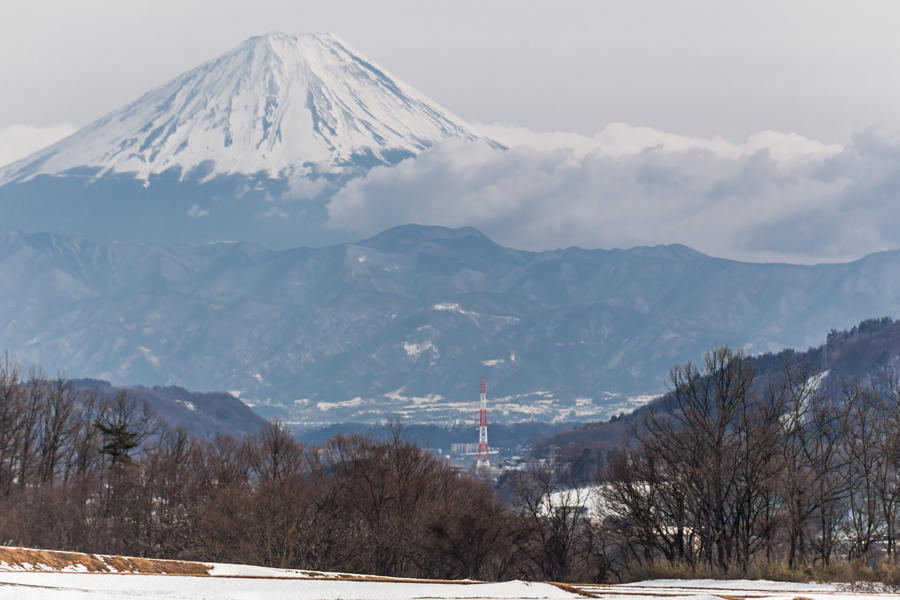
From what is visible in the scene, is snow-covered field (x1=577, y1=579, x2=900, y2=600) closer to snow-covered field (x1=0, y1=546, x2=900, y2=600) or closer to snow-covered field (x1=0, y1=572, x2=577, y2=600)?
snow-covered field (x1=0, y1=546, x2=900, y2=600)

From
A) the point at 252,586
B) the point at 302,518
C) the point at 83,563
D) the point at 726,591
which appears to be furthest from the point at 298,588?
the point at 302,518

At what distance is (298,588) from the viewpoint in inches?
1602

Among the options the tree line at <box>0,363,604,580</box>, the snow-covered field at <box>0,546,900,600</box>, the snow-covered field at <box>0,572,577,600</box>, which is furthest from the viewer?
the tree line at <box>0,363,604,580</box>

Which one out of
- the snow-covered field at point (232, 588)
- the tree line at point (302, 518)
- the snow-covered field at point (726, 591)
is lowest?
the snow-covered field at point (232, 588)

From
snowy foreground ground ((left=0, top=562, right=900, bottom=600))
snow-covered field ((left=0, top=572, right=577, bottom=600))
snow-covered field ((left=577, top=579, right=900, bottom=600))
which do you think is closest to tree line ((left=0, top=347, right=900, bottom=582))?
snow-covered field ((left=577, top=579, right=900, bottom=600))

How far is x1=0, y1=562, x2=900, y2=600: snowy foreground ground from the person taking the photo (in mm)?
36875

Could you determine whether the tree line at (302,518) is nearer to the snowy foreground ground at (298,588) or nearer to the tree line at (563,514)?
the tree line at (563,514)

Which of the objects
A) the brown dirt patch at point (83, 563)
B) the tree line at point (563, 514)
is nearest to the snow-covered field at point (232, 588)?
the brown dirt patch at point (83, 563)

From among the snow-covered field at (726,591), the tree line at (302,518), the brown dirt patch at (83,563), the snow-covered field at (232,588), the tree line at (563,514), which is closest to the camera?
the snow-covered field at (232,588)

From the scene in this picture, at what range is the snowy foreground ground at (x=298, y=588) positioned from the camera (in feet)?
121

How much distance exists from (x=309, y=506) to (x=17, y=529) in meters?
17.7

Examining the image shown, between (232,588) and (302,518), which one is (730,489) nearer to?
(302,518)

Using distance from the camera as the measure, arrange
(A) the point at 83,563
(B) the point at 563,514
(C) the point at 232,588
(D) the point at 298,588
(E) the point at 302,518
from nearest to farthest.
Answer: (C) the point at 232,588 < (D) the point at 298,588 < (A) the point at 83,563 < (E) the point at 302,518 < (B) the point at 563,514

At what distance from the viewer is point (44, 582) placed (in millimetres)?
37188
